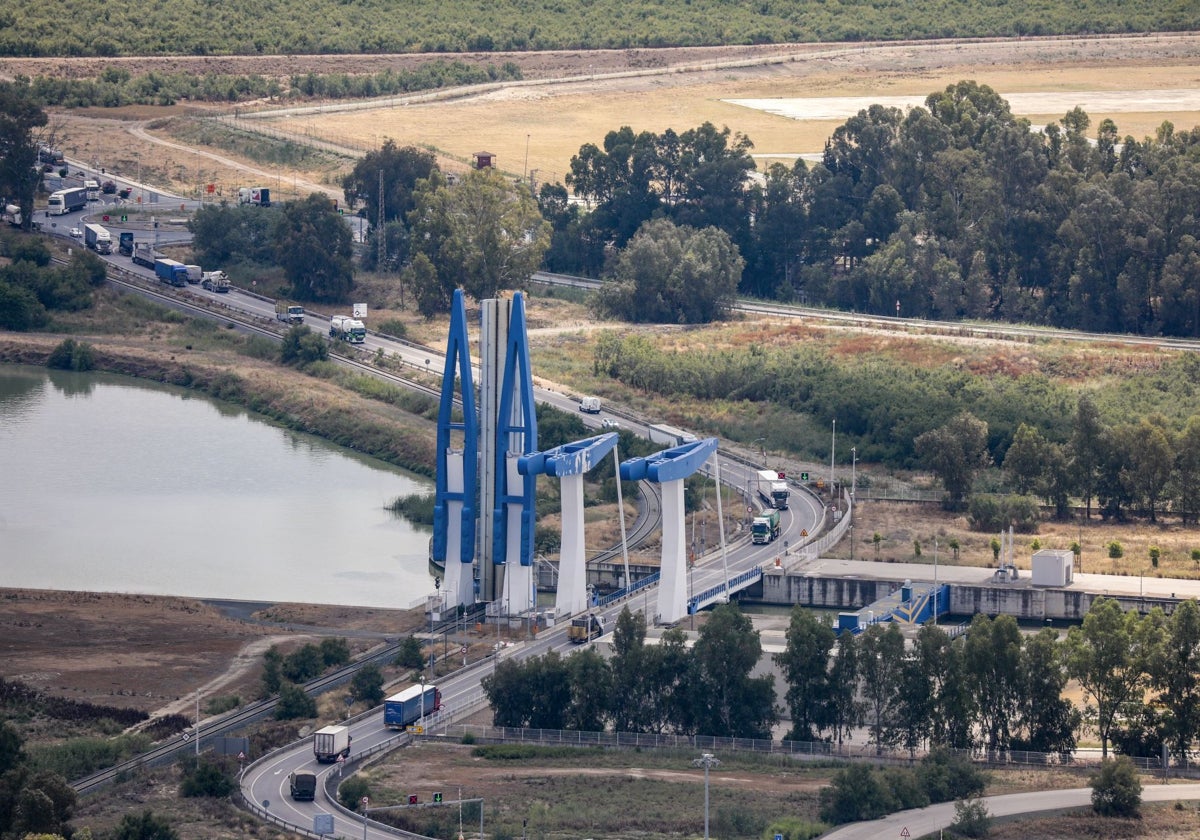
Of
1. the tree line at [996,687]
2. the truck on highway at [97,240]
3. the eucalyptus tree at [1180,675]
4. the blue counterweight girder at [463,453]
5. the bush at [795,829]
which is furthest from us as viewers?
the truck on highway at [97,240]

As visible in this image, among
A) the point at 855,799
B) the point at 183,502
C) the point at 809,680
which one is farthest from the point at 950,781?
the point at 183,502

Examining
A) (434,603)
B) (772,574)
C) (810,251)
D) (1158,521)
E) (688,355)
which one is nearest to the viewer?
(434,603)

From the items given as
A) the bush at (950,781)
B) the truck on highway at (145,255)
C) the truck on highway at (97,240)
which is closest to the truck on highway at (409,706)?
the bush at (950,781)

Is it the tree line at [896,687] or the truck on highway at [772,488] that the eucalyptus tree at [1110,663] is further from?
the truck on highway at [772,488]

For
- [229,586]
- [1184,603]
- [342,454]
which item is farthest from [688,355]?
[1184,603]

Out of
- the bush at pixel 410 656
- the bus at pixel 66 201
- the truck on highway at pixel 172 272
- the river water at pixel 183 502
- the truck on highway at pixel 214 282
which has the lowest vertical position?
the river water at pixel 183 502

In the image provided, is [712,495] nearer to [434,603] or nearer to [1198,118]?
[434,603]

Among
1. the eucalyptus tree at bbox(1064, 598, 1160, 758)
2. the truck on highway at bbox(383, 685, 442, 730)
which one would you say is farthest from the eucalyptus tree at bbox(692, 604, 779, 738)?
the eucalyptus tree at bbox(1064, 598, 1160, 758)
